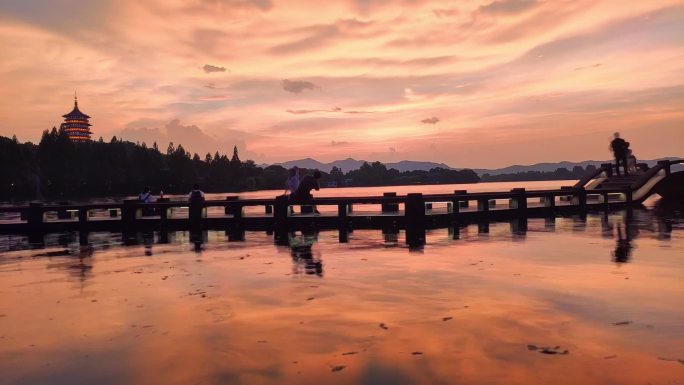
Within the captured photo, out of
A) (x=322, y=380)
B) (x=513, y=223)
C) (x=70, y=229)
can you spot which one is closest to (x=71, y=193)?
(x=70, y=229)

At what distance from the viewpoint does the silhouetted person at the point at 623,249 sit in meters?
11.6

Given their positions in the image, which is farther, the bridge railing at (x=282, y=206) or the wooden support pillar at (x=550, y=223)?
the bridge railing at (x=282, y=206)

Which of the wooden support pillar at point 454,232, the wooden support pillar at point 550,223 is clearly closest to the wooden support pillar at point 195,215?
the wooden support pillar at point 454,232

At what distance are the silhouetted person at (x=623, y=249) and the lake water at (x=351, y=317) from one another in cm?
9

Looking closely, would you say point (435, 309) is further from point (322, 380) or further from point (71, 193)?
point (71, 193)

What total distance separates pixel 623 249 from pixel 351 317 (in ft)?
30.9

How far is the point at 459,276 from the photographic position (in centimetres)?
995

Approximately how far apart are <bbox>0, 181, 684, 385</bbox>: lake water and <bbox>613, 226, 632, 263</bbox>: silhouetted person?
0.09 m

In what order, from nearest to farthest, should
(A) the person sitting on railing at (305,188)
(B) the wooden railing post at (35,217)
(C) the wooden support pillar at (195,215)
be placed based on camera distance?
(A) the person sitting on railing at (305,188)
(C) the wooden support pillar at (195,215)
(B) the wooden railing post at (35,217)

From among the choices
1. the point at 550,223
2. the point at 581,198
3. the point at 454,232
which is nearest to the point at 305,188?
the point at 454,232

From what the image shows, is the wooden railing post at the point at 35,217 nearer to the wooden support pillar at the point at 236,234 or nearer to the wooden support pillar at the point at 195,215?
the wooden support pillar at the point at 195,215

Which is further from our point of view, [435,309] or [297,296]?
[297,296]

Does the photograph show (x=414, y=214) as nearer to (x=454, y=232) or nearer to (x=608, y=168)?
(x=454, y=232)

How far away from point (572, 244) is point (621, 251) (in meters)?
1.74
